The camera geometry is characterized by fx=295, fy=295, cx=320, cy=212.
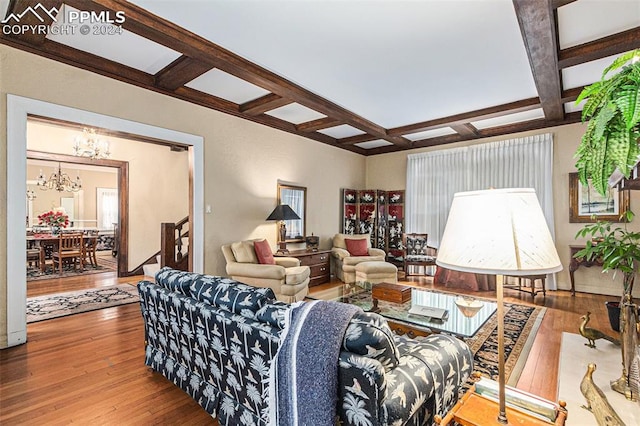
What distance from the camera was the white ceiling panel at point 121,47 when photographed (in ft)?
9.00

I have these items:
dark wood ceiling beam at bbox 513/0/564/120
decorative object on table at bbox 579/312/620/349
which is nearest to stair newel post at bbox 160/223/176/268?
dark wood ceiling beam at bbox 513/0/564/120

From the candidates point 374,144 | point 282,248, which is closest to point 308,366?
point 282,248

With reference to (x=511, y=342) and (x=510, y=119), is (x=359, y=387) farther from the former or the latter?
(x=510, y=119)

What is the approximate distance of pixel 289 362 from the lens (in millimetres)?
1248

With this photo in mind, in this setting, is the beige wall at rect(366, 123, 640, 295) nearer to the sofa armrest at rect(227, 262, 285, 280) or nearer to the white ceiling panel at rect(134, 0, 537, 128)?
the white ceiling panel at rect(134, 0, 537, 128)

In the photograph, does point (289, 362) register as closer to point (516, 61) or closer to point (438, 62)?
point (438, 62)

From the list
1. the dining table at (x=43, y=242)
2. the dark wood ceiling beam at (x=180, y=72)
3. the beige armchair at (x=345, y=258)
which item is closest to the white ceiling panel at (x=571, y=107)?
the beige armchair at (x=345, y=258)

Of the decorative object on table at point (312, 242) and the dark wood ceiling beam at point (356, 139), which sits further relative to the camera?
the dark wood ceiling beam at point (356, 139)

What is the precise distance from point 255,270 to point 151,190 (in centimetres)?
381

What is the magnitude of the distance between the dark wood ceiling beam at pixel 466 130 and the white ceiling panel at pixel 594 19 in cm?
229

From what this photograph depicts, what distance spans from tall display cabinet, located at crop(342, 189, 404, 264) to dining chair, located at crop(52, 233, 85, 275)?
5.82 meters

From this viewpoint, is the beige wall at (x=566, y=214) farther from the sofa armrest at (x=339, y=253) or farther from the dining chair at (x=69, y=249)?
the dining chair at (x=69, y=249)

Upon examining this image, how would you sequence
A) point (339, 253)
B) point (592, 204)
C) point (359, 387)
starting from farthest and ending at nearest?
point (339, 253) < point (592, 204) < point (359, 387)

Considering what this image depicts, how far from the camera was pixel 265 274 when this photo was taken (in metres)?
3.83
